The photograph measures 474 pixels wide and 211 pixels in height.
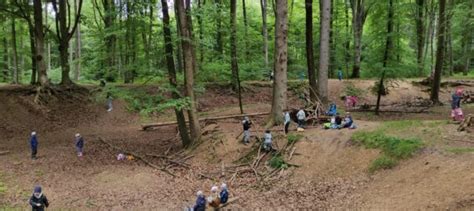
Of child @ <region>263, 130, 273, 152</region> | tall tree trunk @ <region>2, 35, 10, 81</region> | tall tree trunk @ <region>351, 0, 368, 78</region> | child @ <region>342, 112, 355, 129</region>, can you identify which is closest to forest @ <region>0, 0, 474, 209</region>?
child @ <region>263, 130, 273, 152</region>

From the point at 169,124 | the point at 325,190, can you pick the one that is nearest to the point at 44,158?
the point at 169,124

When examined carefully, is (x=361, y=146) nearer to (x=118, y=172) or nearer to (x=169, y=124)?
(x=118, y=172)

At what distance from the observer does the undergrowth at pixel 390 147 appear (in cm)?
1197

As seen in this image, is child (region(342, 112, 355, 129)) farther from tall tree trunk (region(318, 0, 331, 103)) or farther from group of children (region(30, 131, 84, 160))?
group of children (region(30, 131, 84, 160))

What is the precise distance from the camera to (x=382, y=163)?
39.9 ft

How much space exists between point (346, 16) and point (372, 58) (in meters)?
19.4

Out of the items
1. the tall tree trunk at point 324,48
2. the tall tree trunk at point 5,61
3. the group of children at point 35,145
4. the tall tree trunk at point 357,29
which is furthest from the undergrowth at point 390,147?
the tall tree trunk at point 5,61

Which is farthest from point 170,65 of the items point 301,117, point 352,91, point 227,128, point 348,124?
point 352,91

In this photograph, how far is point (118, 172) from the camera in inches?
632

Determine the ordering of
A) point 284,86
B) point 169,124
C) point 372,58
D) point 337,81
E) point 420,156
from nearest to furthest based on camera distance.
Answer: point 420,156 → point 284,86 → point 372,58 → point 169,124 → point 337,81

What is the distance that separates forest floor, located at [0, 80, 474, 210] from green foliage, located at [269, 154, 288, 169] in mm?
235

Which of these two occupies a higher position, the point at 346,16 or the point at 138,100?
the point at 346,16

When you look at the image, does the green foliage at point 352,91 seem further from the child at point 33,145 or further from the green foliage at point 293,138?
the child at point 33,145

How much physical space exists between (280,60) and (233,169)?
4954 mm
